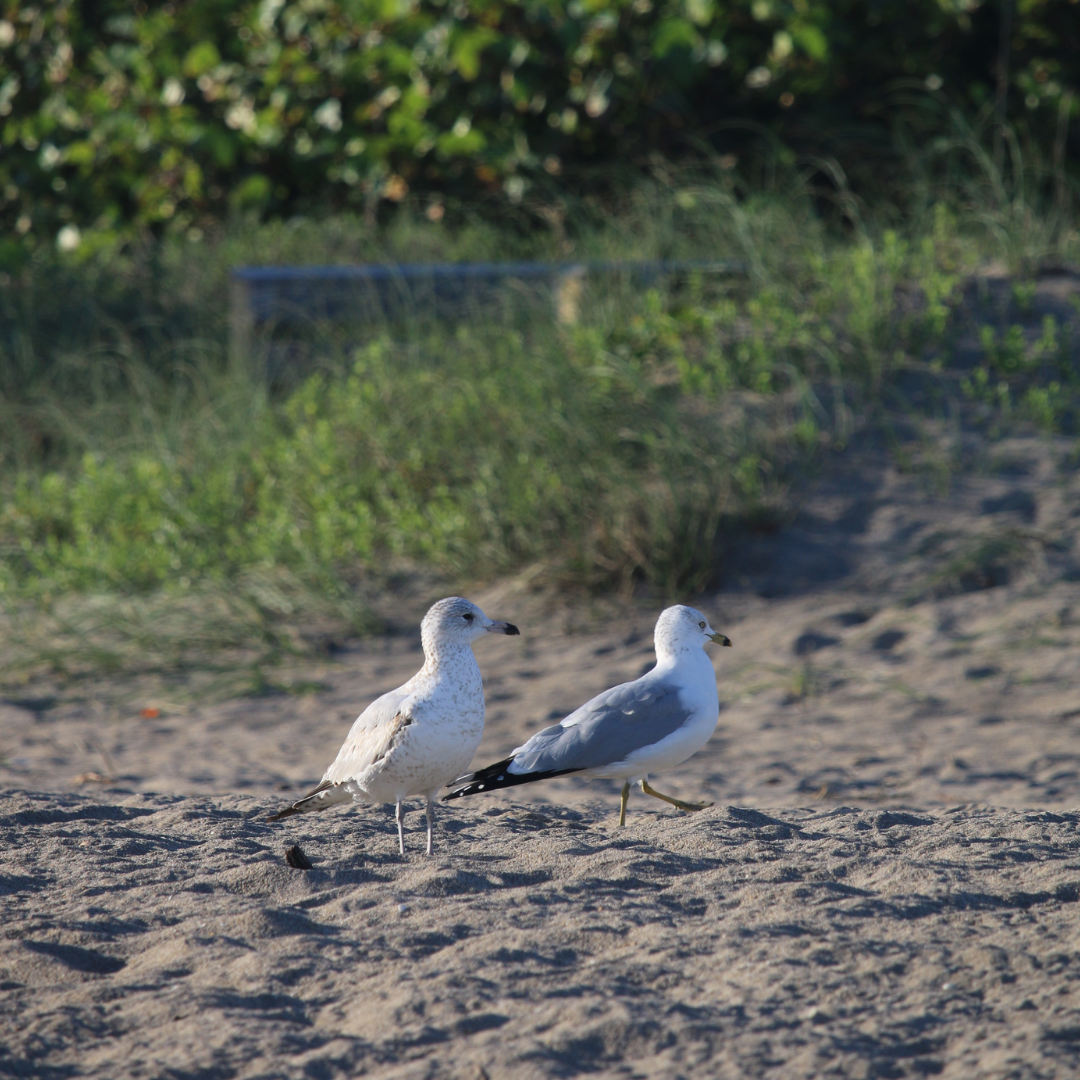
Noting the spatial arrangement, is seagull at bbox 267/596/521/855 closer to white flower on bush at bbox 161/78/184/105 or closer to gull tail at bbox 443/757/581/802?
gull tail at bbox 443/757/581/802

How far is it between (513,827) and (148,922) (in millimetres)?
1085

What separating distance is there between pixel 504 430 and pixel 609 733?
3.37 m

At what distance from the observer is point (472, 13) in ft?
29.7

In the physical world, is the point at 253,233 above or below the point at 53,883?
above

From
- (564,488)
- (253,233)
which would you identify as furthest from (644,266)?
(253,233)

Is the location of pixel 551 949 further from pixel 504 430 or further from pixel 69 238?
pixel 69 238

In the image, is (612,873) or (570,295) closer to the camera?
(612,873)

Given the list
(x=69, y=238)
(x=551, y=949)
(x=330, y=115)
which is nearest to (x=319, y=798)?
(x=551, y=949)

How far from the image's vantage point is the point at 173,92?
33.5 ft

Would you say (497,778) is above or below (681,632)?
below

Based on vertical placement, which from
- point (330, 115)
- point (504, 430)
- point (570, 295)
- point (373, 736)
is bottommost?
point (373, 736)

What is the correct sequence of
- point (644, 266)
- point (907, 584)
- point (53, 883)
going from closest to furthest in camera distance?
point (53, 883)
point (907, 584)
point (644, 266)

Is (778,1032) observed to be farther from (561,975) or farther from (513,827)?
(513,827)

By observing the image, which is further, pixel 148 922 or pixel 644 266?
pixel 644 266
